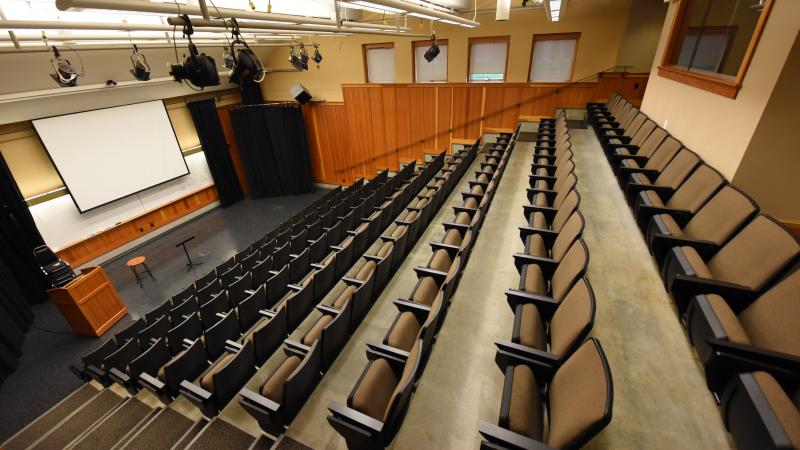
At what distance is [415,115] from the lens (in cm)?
494

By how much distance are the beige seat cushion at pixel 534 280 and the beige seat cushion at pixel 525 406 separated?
0.35 metres

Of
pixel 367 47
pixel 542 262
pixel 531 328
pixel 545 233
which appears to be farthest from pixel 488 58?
pixel 531 328

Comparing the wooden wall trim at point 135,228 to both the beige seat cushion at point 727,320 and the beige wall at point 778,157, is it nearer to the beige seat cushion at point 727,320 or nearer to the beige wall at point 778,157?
the beige seat cushion at point 727,320

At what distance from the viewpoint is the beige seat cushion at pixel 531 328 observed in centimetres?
101

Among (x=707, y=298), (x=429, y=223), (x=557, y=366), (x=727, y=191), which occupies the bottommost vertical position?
(x=429, y=223)

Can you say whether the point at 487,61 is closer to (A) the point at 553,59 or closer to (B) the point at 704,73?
(A) the point at 553,59

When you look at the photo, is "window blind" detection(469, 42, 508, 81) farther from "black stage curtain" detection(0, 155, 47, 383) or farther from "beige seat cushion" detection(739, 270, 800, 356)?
"black stage curtain" detection(0, 155, 47, 383)

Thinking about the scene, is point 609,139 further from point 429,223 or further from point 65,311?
point 65,311

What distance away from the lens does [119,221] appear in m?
4.21

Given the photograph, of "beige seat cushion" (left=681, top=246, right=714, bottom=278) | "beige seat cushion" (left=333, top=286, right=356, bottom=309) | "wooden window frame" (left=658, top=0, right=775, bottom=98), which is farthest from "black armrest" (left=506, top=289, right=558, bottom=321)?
"wooden window frame" (left=658, top=0, right=775, bottom=98)

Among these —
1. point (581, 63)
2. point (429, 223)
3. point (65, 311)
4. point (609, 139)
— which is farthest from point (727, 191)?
point (65, 311)

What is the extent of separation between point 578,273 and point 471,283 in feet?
2.15

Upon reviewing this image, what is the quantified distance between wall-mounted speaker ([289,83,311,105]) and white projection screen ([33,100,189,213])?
1.80 meters

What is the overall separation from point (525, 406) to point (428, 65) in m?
4.85
